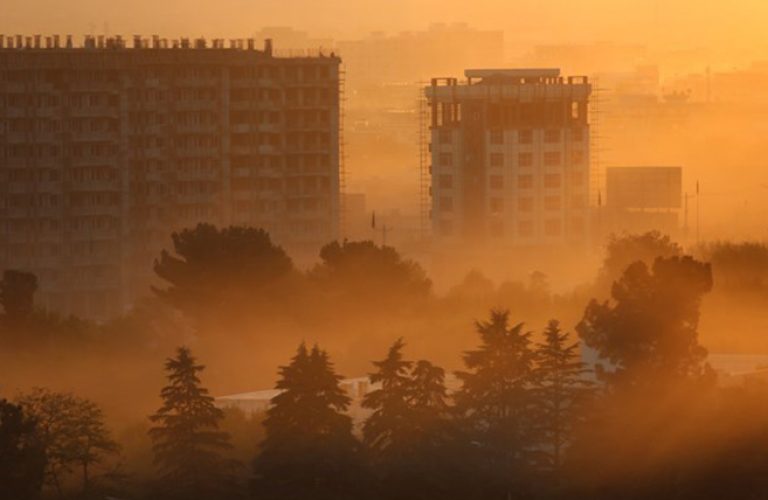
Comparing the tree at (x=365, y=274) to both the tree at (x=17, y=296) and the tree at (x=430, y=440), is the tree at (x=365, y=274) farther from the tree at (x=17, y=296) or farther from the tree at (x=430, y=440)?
the tree at (x=430, y=440)

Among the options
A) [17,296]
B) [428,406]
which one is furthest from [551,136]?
[428,406]

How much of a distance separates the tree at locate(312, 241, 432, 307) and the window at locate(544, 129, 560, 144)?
14906 millimetres

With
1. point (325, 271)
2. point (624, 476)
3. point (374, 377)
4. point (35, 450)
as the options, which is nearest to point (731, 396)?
point (624, 476)

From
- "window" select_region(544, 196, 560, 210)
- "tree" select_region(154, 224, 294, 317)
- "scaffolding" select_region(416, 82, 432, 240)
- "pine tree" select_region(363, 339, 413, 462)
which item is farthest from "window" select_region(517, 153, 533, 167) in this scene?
"pine tree" select_region(363, 339, 413, 462)

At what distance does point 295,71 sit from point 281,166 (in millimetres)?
1532

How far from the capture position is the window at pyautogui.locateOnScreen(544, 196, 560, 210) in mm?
45438

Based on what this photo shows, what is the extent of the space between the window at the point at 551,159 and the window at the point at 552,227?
94cm

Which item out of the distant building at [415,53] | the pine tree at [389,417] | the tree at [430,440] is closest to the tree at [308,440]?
the pine tree at [389,417]

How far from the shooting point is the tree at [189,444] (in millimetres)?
20500

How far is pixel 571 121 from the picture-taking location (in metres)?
45.6

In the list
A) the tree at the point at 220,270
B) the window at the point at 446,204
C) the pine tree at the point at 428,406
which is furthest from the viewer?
the window at the point at 446,204

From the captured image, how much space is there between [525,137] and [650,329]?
75.4ft

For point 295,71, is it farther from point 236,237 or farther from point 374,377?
point 374,377

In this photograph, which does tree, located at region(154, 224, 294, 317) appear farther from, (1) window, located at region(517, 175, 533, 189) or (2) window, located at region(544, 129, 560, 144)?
(2) window, located at region(544, 129, 560, 144)
